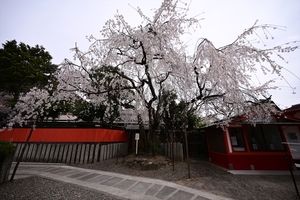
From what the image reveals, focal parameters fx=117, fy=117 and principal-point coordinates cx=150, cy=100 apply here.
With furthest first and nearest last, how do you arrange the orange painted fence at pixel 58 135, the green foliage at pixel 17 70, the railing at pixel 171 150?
the green foliage at pixel 17 70 → the railing at pixel 171 150 → the orange painted fence at pixel 58 135

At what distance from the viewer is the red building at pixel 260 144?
6.61 meters

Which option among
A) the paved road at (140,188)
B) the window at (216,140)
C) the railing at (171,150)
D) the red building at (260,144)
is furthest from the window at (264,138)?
the paved road at (140,188)

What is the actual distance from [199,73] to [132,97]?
4.94 m

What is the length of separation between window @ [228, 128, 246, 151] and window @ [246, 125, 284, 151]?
39 cm

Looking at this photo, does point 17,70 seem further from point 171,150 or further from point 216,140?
point 216,140

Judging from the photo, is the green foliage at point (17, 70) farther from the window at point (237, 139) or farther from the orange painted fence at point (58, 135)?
the window at point (237, 139)

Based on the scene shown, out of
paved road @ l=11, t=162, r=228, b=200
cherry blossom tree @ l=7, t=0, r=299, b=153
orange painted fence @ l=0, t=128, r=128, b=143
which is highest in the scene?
cherry blossom tree @ l=7, t=0, r=299, b=153

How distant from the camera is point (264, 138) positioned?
7016mm

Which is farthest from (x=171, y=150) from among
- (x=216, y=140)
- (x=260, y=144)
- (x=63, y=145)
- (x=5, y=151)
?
(x=5, y=151)

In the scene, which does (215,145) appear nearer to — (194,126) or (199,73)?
(194,126)

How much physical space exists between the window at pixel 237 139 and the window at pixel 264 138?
39 cm

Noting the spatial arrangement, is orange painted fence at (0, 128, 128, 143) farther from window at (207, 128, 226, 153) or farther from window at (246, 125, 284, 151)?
window at (246, 125, 284, 151)

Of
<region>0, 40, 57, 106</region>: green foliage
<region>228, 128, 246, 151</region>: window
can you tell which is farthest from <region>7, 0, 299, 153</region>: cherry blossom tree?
<region>0, 40, 57, 106</region>: green foliage

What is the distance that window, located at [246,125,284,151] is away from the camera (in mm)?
6914
